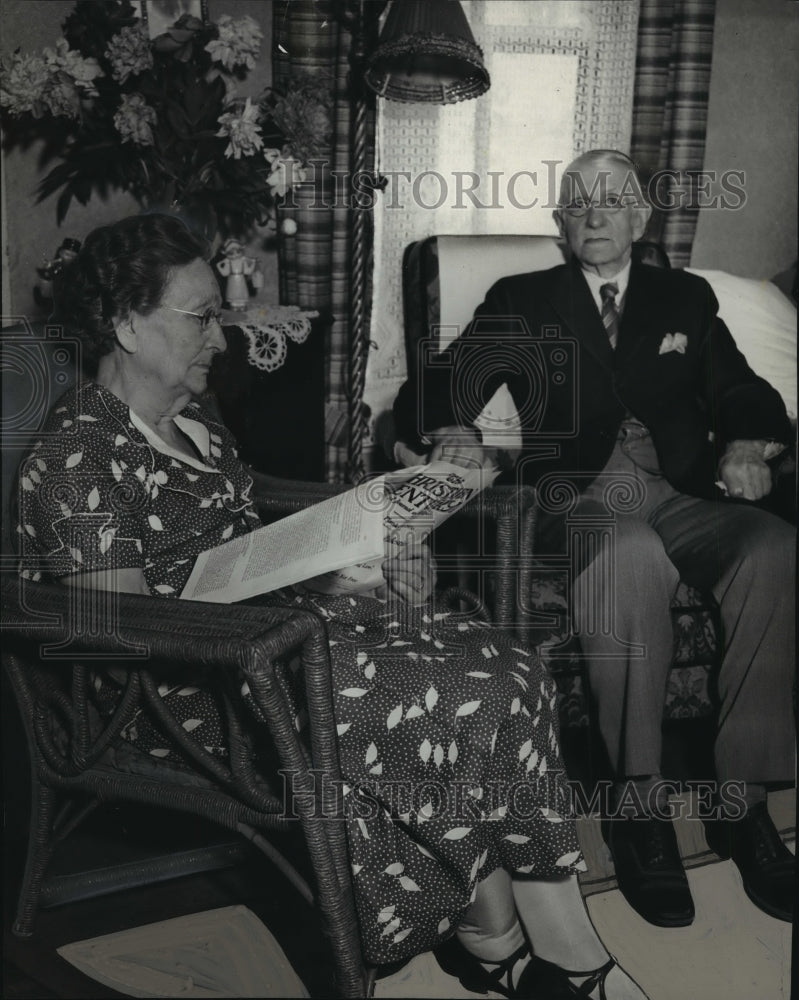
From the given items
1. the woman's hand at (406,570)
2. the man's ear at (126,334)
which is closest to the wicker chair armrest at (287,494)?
the woman's hand at (406,570)

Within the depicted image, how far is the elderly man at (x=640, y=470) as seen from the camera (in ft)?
4.76

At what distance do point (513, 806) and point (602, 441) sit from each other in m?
0.65

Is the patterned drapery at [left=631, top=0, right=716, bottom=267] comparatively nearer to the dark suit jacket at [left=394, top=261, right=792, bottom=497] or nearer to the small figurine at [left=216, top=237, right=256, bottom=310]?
the dark suit jacket at [left=394, top=261, right=792, bottom=497]

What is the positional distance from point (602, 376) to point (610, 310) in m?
0.11

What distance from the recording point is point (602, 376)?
153cm

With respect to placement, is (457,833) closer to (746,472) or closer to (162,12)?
(746,472)

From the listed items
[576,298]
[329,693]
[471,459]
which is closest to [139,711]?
[329,693]

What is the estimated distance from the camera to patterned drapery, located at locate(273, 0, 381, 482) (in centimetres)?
152

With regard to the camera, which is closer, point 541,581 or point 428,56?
point 428,56

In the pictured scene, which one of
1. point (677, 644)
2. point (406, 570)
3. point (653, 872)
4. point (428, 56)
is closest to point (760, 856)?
point (653, 872)

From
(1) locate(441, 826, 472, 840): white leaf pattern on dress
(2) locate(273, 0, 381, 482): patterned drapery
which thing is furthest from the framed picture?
(1) locate(441, 826, 472, 840): white leaf pattern on dress

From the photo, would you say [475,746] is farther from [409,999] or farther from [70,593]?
[70,593]

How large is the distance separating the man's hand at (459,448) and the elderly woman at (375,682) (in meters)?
0.26

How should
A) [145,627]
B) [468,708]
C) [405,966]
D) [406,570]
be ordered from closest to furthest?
[145,627]
[468,708]
[405,966]
[406,570]
